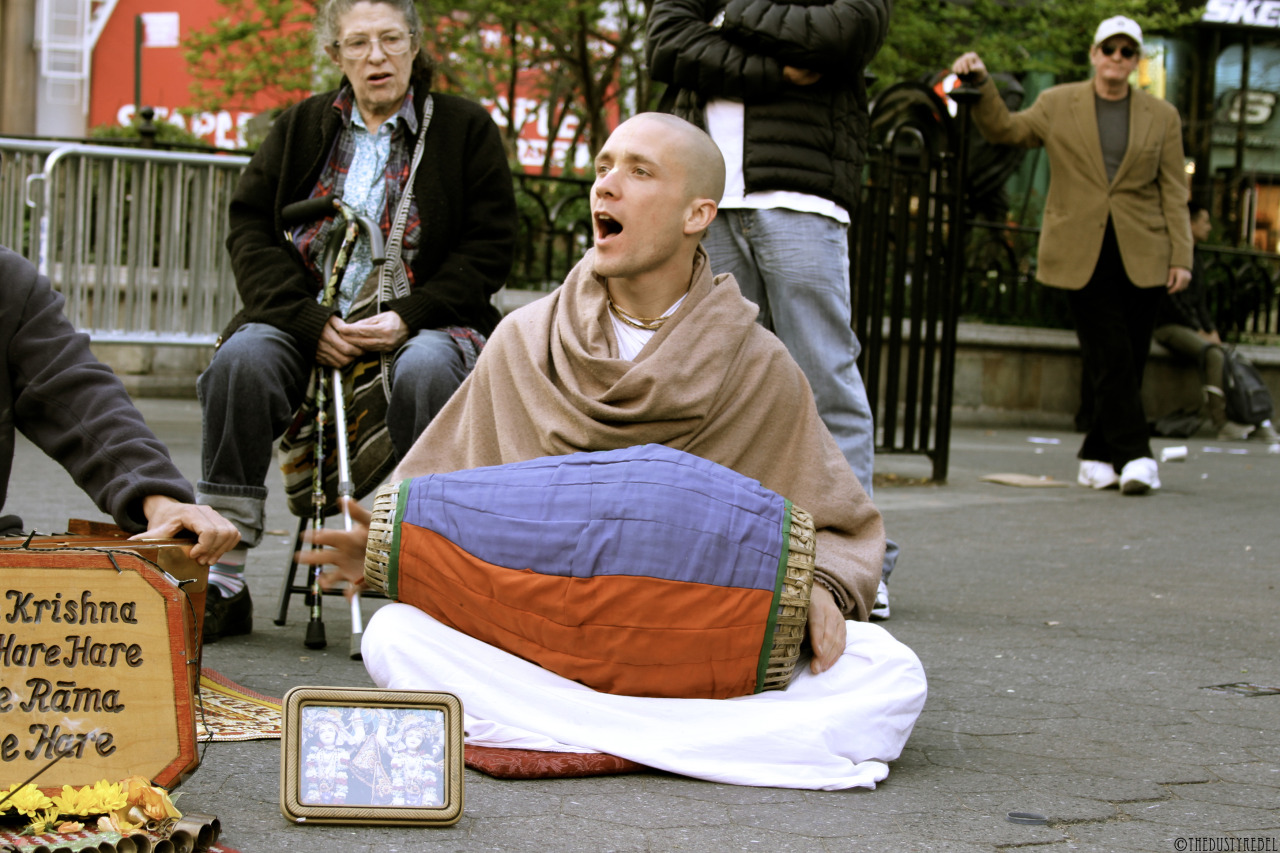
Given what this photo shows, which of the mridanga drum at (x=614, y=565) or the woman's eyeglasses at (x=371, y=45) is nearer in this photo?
the mridanga drum at (x=614, y=565)

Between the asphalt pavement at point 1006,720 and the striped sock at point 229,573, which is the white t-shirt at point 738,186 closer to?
the asphalt pavement at point 1006,720

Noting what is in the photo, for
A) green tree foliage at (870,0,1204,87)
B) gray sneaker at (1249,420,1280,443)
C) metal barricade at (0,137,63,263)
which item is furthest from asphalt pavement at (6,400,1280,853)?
green tree foliage at (870,0,1204,87)

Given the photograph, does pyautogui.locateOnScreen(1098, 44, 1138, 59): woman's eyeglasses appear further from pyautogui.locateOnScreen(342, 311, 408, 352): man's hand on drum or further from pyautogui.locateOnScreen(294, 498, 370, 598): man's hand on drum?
pyautogui.locateOnScreen(294, 498, 370, 598): man's hand on drum

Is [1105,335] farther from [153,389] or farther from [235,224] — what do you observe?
[153,389]

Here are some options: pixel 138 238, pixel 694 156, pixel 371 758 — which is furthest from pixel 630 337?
pixel 138 238

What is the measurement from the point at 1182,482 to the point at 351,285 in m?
6.42

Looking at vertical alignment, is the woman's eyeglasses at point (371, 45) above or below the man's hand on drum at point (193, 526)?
above

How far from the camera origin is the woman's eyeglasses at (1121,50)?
807cm

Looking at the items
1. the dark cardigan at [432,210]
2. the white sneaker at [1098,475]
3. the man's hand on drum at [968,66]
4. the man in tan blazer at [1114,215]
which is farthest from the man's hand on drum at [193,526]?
the white sneaker at [1098,475]

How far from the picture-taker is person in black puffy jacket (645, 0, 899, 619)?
15.5 feet

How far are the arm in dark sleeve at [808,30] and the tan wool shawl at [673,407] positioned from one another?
1520 millimetres

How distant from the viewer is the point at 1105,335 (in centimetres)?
820

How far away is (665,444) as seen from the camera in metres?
3.23

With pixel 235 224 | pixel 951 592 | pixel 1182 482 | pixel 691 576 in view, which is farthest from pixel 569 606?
pixel 1182 482
